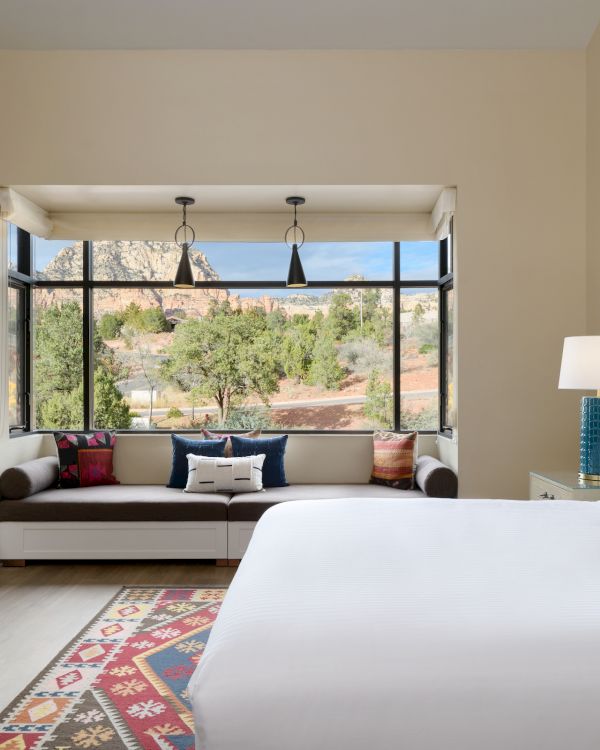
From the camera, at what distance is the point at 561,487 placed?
3.47 metres

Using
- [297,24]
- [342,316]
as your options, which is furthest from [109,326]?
[297,24]

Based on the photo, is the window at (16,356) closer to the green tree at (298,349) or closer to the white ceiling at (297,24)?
the white ceiling at (297,24)

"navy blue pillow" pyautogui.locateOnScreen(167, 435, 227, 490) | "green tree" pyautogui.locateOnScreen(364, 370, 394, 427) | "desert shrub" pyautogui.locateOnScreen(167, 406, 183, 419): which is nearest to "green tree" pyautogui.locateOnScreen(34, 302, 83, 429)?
"desert shrub" pyautogui.locateOnScreen(167, 406, 183, 419)

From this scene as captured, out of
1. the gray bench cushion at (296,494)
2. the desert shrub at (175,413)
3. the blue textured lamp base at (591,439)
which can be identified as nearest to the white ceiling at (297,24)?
the blue textured lamp base at (591,439)

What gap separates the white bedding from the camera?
122cm

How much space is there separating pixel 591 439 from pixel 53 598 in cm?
311

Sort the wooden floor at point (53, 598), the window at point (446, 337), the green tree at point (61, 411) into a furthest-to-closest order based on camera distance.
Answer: the green tree at point (61, 411) < the window at point (446, 337) < the wooden floor at point (53, 598)

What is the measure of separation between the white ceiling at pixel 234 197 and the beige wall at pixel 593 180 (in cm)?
97

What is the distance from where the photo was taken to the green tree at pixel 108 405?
5355 mm

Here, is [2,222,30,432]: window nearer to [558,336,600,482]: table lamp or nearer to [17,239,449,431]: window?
[17,239,449,431]: window

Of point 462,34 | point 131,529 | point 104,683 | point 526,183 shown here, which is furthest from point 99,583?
point 462,34

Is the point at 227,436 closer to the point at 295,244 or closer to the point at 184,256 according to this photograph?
the point at 184,256

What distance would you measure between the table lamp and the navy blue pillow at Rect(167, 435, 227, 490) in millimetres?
2401

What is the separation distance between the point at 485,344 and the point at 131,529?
262 centimetres
